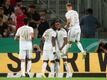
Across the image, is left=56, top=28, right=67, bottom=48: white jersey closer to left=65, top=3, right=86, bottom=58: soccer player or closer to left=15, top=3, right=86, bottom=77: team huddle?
left=15, top=3, right=86, bottom=77: team huddle

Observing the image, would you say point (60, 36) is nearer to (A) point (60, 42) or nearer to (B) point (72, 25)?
(A) point (60, 42)

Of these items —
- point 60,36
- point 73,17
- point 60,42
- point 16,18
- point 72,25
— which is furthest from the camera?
point 16,18

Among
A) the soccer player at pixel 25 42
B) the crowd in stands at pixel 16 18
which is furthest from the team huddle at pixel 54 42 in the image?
the crowd in stands at pixel 16 18

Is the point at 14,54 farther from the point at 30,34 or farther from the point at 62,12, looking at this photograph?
the point at 62,12

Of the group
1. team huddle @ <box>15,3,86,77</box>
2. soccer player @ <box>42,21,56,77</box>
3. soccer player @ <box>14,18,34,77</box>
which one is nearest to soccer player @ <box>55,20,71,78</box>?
team huddle @ <box>15,3,86,77</box>

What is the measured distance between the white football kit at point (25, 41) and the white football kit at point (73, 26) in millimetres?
1394

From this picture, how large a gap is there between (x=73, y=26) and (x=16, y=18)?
15.5 ft

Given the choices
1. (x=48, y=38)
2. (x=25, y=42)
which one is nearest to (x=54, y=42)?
(x=48, y=38)

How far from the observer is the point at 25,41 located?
22.5m

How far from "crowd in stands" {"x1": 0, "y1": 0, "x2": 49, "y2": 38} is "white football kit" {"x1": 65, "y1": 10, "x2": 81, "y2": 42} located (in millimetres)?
3695

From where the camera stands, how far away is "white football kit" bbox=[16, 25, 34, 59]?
22.4 meters

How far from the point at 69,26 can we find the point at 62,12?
744 centimetres

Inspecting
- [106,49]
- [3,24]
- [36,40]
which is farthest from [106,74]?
[3,24]

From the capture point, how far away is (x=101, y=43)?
2527 cm
